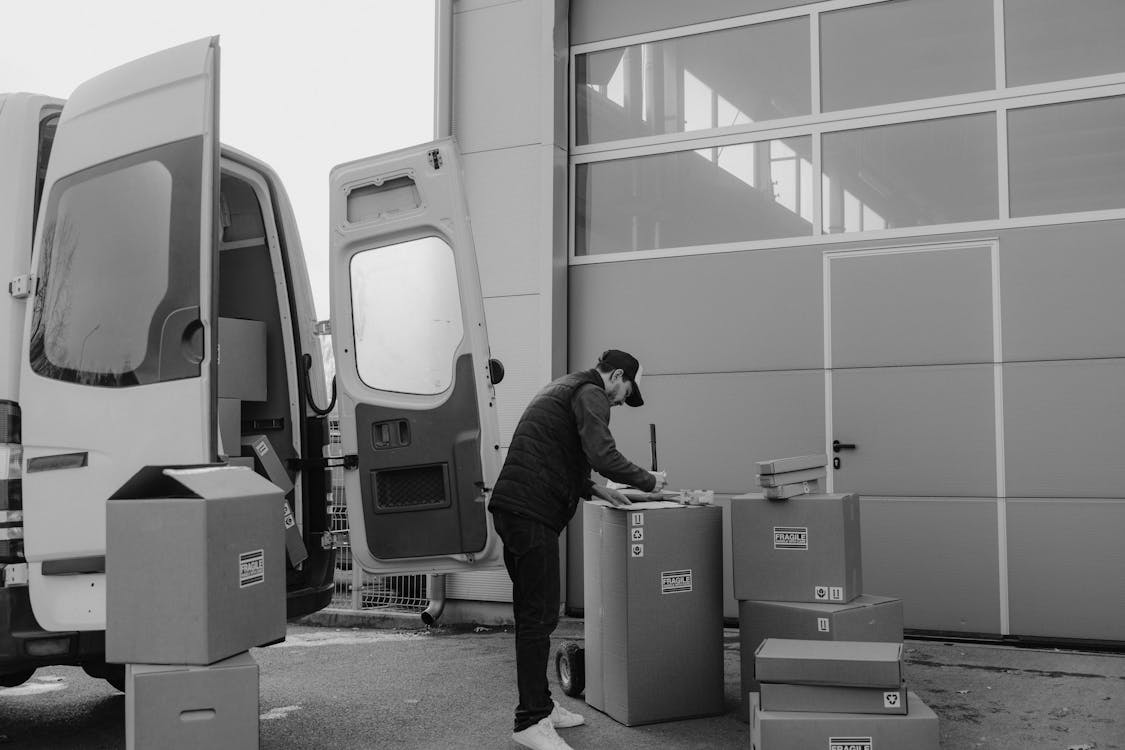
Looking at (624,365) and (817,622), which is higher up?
(624,365)

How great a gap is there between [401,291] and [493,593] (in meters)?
2.72

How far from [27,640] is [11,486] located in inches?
19.8

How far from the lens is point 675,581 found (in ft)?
14.2

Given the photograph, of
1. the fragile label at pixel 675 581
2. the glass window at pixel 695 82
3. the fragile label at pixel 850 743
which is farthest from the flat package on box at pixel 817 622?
the glass window at pixel 695 82

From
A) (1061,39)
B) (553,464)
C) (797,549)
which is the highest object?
(1061,39)

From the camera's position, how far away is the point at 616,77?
6922 mm

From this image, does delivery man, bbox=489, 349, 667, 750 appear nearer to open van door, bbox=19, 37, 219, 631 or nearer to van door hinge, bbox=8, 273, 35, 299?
open van door, bbox=19, 37, 219, 631

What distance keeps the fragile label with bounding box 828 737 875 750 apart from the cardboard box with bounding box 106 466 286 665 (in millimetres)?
1807

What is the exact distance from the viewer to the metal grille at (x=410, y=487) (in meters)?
4.44

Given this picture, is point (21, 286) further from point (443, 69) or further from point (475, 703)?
point (443, 69)

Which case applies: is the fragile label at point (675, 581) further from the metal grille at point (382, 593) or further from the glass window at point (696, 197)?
the metal grille at point (382, 593)

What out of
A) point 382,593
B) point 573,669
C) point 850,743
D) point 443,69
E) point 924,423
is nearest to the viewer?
point 850,743

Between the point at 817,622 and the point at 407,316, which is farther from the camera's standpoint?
A: the point at 407,316

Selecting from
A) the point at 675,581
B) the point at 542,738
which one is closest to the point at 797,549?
the point at 675,581
